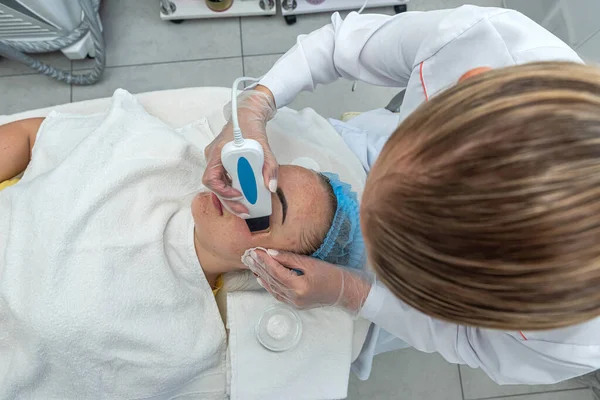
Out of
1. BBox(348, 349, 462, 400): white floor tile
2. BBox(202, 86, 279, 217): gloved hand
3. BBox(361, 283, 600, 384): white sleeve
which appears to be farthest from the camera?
BBox(348, 349, 462, 400): white floor tile

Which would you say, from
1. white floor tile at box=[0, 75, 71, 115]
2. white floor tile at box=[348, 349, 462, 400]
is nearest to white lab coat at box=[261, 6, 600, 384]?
white floor tile at box=[348, 349, 462, 400]

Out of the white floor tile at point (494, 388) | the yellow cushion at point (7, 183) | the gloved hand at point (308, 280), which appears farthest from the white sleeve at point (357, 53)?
the white floor tile at point (494, 388)

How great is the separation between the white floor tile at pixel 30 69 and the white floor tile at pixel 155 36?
0.20ft

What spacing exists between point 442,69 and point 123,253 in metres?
0.76

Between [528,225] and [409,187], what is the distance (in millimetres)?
124

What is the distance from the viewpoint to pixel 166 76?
180cm

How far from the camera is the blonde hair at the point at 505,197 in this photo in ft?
1.42

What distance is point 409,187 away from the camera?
1.64ft

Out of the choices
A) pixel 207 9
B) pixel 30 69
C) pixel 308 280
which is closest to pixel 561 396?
pixel 308 280

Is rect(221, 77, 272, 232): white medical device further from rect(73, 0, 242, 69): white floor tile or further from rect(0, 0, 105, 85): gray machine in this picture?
rect(73, 0, 242, 69): white floor tile

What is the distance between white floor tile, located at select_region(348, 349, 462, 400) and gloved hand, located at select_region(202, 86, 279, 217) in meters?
1.00

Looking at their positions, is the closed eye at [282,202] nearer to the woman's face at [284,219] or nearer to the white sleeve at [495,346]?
the woman's face at [284,219]

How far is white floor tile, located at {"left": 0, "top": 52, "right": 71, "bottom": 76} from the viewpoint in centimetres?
176

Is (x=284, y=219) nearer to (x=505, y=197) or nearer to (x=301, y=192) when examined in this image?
(x=301, y=192)
